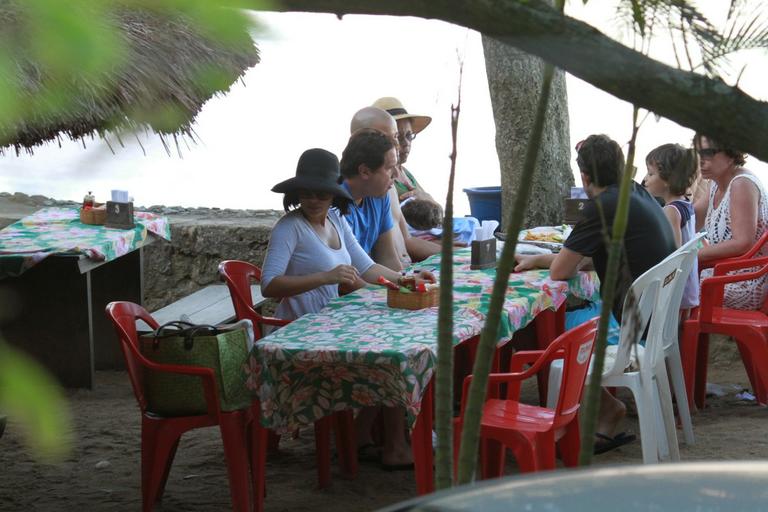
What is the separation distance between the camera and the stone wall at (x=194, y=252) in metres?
7.33

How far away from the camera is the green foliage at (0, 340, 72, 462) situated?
2.33 ft

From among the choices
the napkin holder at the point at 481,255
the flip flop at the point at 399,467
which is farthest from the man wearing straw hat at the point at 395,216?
the flip flop at the point at 399,467

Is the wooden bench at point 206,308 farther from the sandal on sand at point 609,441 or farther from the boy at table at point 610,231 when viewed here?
the sandal on sand at point 609,441

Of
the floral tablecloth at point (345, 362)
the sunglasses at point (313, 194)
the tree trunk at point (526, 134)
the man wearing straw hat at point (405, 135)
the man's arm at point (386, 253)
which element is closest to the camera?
the floral tablecloth at point (345, 362)

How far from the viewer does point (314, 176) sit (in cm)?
437

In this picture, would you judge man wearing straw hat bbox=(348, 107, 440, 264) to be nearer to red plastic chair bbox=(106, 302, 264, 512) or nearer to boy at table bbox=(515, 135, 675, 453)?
boy at table bbox=(515, 135, 675, 453)

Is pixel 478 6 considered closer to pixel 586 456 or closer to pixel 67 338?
pixel 586 456

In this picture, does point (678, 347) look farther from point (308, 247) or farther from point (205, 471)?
point (205, 471)

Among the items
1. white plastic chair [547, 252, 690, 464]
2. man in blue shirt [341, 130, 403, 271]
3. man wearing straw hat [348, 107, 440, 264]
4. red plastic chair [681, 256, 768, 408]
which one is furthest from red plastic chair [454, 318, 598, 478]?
red plastic chair [681, 256, 768, 408]

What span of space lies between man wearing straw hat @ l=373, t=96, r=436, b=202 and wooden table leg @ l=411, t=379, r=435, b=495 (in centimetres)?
262

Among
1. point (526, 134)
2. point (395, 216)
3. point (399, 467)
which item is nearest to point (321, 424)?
point (399, 467)

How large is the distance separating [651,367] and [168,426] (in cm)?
200

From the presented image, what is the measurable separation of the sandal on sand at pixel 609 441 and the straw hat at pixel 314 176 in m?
1.61

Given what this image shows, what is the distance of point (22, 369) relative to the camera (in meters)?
0.74
